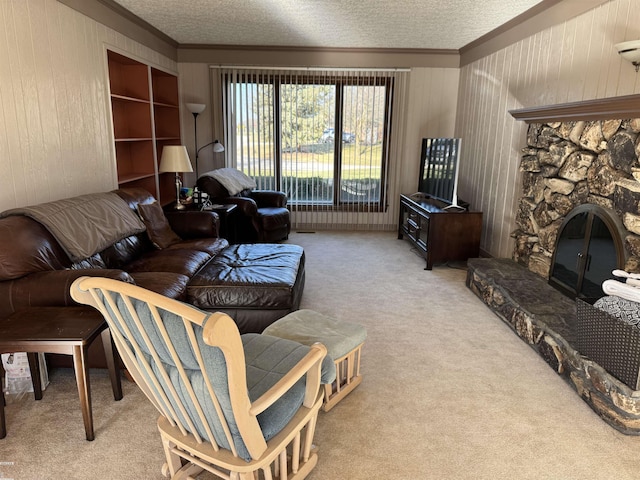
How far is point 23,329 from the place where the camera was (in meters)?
1.99

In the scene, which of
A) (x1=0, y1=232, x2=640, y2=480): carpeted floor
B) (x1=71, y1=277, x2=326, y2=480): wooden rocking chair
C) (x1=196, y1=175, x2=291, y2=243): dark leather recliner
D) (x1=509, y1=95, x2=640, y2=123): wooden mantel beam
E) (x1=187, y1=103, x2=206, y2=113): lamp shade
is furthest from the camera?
(x1=187, y1=103, x2=206, y2=113): lamp shade

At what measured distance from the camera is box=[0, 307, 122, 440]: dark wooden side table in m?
1.92

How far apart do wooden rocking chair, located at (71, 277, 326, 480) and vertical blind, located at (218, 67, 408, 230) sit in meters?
4.70

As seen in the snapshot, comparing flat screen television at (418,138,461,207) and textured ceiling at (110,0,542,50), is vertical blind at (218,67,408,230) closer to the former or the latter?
textured ceiling at (110,0,542,50)

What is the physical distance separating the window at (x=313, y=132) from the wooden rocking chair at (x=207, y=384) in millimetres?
4701

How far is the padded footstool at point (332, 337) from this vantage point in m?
2.22

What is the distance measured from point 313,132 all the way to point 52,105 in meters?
3.52

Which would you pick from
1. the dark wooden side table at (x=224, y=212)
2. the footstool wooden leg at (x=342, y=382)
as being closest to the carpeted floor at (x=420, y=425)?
the footstool wooden leg at (x=342, y=382)

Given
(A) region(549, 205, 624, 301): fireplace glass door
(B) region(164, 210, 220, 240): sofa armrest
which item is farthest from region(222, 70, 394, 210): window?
(A) region(549, 205, 624, 301): fireplace glass door

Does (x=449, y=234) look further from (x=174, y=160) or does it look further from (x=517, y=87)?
(x=174, y=160)

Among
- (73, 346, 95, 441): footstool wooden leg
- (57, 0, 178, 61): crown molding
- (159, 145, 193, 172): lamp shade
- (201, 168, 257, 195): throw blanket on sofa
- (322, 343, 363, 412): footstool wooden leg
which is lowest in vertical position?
(322, 343, 363, 412): footstool wooden leg

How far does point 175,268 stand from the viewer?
10.0 feet

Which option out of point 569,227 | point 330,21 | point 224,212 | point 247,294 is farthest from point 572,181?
point 224,212

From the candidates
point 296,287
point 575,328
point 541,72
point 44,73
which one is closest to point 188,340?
point 296,287
